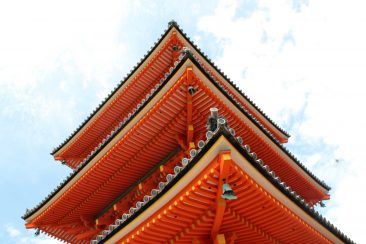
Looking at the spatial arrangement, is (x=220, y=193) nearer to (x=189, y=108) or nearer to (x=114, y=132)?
(x=189, y=108)

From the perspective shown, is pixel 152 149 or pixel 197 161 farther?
pixel 152 149

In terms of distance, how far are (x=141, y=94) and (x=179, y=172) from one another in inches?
328

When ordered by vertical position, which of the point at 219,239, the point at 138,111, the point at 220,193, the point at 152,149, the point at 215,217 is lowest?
the point at 219,239

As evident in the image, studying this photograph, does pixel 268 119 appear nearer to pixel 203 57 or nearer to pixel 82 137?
pixel 203 57

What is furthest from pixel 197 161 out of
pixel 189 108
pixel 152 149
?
pixel 152 149

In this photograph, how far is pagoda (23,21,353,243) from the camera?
6617 millimetres

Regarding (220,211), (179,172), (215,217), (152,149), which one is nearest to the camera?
(179,172)

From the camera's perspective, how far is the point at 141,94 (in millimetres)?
14406

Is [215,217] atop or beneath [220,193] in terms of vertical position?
beneath

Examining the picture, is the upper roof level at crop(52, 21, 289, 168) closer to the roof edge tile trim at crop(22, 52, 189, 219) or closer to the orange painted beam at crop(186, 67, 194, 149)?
the roof edge tile trim at crop(22, 52, 189, 219)

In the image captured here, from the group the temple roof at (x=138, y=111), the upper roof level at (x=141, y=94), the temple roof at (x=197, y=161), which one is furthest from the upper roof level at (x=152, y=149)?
the temple roof at (x=197, y=161)

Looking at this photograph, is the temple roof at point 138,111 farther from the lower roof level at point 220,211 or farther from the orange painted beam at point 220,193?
the orange painted beam at point 220,193

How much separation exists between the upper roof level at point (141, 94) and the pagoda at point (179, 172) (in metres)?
0.04

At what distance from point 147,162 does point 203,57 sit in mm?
5132
